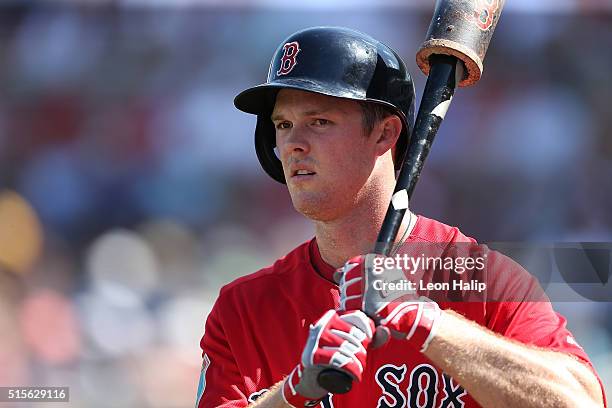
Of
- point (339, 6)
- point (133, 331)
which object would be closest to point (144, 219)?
point (133, 331)

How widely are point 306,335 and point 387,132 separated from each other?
2.13ft

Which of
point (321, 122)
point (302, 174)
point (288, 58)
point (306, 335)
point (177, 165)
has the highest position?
point (177, 165)

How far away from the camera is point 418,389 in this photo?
2303mm

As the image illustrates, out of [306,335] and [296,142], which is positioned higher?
[296,142]

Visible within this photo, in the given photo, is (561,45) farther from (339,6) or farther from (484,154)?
(339,6)

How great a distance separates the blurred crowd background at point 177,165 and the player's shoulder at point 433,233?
243cm

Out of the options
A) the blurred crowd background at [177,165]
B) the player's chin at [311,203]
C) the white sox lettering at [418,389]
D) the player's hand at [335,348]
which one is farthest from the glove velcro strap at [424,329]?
the blurred crowd background at [177,165]

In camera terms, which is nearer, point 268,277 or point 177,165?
point 268,277

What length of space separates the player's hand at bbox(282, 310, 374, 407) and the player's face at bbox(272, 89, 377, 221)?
54cm

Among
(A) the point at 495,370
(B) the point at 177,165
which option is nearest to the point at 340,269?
(A) the point at 495,370

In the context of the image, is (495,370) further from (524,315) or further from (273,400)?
(273,400)

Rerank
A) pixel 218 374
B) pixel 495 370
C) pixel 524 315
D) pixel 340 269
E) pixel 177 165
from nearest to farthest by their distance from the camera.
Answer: pixel 495 370 → pixel 340 269 → pixel 524 315 → pixel 218 374 → pixel 177 165

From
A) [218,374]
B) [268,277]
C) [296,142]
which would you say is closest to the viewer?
[296,142]

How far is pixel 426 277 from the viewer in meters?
2.41
